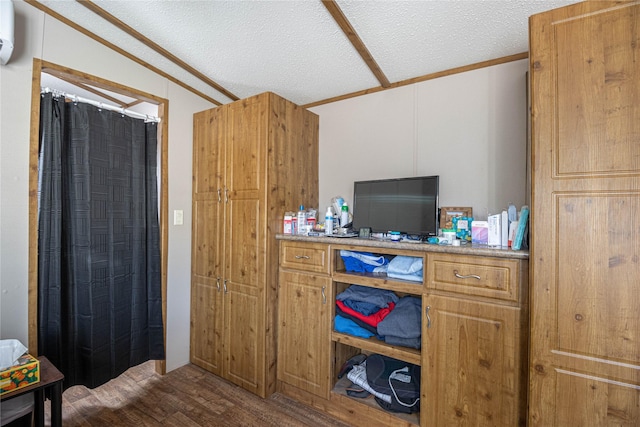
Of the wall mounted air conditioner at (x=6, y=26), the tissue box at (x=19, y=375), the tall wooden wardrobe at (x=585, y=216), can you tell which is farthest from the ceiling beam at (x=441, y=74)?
the tissue box at (x=19, y=375)

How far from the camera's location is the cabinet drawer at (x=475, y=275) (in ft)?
4.39

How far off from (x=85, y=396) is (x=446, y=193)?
2.88 metres

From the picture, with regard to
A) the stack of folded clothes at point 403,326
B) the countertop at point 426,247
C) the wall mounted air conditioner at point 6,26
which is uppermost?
the wall mounted air conditioner at point 6,26

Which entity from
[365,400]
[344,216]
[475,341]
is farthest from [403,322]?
[344,216]

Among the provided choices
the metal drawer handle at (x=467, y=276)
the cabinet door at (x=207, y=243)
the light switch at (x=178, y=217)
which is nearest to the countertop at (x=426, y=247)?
the metal drawer handle at (x=467, y=276)

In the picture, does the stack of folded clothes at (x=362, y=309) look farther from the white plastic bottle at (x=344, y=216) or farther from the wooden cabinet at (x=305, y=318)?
the white plastic bottle at (x=344, y=216)

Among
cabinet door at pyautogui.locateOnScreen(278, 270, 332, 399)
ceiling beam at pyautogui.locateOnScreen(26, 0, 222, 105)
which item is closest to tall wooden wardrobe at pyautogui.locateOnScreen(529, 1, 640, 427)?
cabinet door at pyautogui.locateOnScreen(278, 270, 332, 399)

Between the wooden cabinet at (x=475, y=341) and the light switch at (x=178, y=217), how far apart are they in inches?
79.2

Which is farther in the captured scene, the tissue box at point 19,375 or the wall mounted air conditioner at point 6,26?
the wall mounted air conditioner at point 6,26

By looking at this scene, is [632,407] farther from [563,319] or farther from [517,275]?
[517,275]

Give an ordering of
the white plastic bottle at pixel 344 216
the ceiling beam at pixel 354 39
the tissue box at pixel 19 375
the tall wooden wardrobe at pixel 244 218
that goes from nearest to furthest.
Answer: the tissue box at pixel 19 375, the ceiling beam at pixel 354 39, the tall wooden wardrobe at pixel 244 218, the white plastic bottle at pixel 344 216

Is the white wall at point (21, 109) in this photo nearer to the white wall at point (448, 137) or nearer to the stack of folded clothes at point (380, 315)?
the white wall at point (448, 137)

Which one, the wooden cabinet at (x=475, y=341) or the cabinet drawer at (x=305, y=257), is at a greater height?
the cabinet drawer at (x=305, y=257)

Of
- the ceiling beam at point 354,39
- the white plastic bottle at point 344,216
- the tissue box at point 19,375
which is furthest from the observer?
the white plastic bottle at point 344,216
